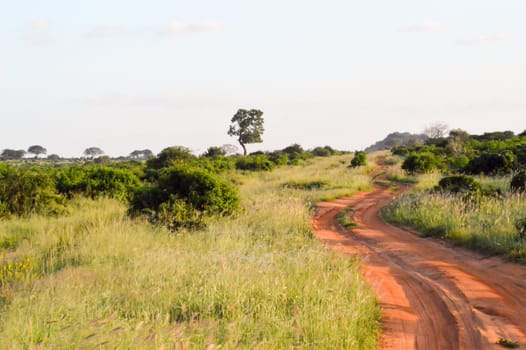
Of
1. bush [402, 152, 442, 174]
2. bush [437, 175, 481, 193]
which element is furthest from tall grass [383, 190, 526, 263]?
bush [402, 152, 442, 174]

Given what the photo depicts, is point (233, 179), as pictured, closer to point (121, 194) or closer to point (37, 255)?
point (121, 194)

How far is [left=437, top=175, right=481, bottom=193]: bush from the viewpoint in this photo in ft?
60.6

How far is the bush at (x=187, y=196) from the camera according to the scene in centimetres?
1310

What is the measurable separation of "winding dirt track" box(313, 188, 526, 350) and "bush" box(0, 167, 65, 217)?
8486mm

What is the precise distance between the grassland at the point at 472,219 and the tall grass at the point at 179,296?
4.01m

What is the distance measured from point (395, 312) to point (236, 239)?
3.58 metres

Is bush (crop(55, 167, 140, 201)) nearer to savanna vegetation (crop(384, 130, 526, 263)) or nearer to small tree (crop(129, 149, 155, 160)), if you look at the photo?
savanna vegetation (crop(384, 130, 526, 263))

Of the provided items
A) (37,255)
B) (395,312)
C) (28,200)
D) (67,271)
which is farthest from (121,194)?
(395,312)

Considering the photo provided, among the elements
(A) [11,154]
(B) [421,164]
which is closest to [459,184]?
(B) [421,164]

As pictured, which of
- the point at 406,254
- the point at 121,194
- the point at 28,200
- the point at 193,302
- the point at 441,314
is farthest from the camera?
the point at 121,194

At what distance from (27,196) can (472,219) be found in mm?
12913

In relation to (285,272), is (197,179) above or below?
above

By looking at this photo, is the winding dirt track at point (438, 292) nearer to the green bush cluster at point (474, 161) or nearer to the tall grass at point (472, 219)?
the tall grass at point (472, 219)

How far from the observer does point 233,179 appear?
107 ft
